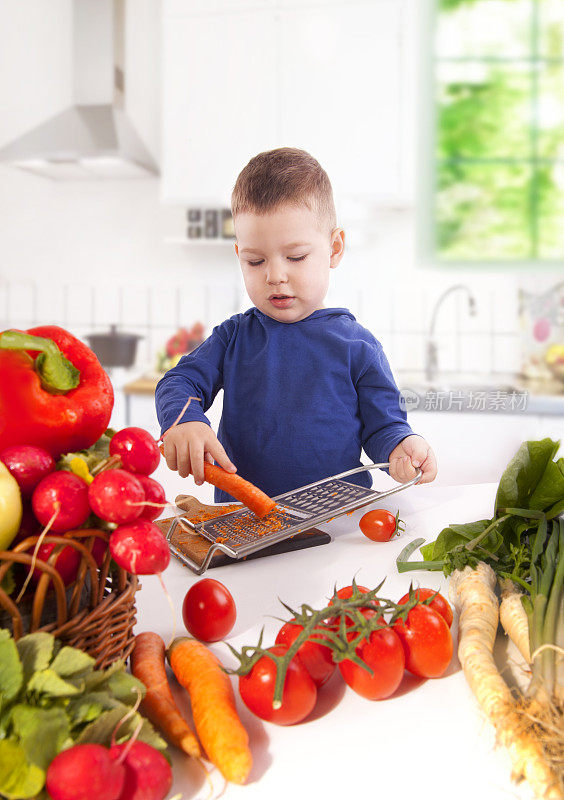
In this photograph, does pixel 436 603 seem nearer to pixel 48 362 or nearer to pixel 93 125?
pixel 48 362

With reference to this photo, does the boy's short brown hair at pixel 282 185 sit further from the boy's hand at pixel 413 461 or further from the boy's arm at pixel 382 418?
the boy's hand at pixel 413 461

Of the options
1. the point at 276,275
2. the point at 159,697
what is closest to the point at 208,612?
the point at 159,697

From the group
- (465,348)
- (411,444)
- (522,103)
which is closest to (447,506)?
(411,444)

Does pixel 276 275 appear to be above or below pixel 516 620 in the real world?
above

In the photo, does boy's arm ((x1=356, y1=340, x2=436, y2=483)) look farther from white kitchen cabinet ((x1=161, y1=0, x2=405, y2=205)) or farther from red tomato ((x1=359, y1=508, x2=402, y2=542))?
white kitchen cabinet ((x1=161, y1=0, x2=405, y2=205))

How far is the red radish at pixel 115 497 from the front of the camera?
1.62ft

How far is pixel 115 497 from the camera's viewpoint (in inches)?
19.4

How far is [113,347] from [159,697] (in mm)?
2841

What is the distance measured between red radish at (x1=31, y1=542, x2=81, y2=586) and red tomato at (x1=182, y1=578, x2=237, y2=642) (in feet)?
0.57

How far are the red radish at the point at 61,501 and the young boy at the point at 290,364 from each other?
2.18 ft

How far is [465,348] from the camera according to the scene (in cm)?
338

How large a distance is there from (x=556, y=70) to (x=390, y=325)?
8.29ft

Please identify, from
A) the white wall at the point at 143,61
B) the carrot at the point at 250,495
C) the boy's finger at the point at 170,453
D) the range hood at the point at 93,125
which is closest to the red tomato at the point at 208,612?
the carrot at the point at 250,495

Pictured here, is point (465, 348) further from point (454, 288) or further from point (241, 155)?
point (241, 155)
